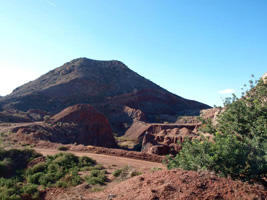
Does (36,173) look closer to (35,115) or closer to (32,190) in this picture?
(32,190)

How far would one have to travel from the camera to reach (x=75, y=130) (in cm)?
2966

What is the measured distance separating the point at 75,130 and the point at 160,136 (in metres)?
11.3

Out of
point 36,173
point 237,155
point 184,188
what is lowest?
point 36,173

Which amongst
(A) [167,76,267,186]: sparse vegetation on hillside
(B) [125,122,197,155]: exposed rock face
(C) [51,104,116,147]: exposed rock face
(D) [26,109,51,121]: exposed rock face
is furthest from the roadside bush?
(D) [26,109,51,121]: exposed rock face

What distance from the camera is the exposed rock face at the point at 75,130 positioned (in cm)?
2515

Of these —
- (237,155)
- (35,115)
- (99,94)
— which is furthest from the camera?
(99,94)

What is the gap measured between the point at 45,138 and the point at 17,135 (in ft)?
9.17

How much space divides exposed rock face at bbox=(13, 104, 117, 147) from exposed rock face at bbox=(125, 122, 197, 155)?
536cm

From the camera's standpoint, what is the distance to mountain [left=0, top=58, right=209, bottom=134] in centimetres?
5575

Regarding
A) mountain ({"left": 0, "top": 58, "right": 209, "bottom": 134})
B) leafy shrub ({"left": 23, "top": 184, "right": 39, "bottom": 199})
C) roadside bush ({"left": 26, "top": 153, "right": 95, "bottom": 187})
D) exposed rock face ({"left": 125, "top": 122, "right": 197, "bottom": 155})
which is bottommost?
leafy shrub ({"left": 23, "top": 184, "right": 39, "bottom": 199})

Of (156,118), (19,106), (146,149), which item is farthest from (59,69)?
(146,149)

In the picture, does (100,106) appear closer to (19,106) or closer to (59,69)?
(19,106)

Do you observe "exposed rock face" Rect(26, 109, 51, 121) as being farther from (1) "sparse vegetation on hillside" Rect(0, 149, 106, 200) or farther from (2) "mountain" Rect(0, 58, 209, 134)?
(1) "sparse vegetation on hillside" Rect(0, 149, 106, 200)

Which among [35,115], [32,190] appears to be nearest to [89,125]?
[35,115]
